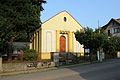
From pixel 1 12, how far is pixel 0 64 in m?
4.34

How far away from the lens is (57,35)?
42031mm

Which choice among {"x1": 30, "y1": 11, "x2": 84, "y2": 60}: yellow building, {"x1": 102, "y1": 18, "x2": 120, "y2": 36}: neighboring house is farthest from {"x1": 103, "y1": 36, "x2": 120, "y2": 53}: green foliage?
{"x1": 102, "y1": 18, "x2": 120, "y2": 36}: neighboring house

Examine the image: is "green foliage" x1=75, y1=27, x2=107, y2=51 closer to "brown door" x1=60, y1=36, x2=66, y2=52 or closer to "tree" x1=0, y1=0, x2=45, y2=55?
"brown door" x1=60, y1=36, x2=66, y2=52

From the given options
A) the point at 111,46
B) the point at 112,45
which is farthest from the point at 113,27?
the point at 111,46

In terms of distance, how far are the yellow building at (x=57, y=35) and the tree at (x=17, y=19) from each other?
37.7ft

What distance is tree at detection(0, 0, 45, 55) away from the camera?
2574 centimetres

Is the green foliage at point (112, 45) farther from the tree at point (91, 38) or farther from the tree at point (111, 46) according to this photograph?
the tree at point (91, 38)

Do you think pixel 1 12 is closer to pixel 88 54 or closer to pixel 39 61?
pixel 39 61

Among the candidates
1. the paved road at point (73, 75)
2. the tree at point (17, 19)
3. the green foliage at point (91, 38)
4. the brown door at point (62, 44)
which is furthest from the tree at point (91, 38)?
the paved road at point (73, 75)

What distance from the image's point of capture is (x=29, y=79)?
20688 millimetres

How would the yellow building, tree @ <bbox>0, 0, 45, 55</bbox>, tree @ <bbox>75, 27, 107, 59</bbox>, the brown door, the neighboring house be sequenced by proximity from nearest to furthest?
tree @ <bbox>0, 0, 45, 55</bbox>, tree @ <bbox>75, 27, 107, 59</bbox>, the yellow building, the brown door, the neighboring house

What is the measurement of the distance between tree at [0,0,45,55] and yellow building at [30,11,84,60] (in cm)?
1149

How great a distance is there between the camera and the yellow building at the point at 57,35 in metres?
40.8

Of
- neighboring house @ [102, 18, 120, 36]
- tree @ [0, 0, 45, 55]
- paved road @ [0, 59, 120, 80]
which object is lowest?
paved road @ [0, 59, 120, 80]
